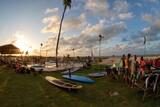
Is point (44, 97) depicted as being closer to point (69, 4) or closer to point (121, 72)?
point (121, 72)

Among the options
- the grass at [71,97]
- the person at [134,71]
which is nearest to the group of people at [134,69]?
the person at [134,71]

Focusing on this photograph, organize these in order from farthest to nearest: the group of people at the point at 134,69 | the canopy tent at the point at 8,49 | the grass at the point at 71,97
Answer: the canopy tent at the point at 8,49 < the group of people at the point at 134,69 < the grass at the point at 71,97

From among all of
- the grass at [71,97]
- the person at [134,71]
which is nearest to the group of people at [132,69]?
the person at [134,71]

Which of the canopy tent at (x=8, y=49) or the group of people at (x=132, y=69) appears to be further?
the canopy tent at (x=8, y=49)

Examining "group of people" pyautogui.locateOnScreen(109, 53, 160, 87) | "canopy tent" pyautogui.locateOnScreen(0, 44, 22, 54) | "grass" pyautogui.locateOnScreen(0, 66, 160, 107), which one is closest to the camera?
"grass" pyautogui.locateOnScreen(0, 66, 160, 107)

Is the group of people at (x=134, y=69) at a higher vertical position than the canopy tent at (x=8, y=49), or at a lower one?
lower

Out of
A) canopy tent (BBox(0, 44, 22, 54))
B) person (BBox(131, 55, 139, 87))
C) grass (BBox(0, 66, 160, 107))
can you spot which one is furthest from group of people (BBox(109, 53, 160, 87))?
canopy tent (BBox(0, 44, 22, 54))

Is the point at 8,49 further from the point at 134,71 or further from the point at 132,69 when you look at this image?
the point at 134,71

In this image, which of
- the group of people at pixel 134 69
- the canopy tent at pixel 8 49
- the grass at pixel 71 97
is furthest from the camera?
the canopy tent at pixel 8 49

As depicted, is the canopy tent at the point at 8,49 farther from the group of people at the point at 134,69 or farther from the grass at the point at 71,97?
the group of people at the point at 134,69

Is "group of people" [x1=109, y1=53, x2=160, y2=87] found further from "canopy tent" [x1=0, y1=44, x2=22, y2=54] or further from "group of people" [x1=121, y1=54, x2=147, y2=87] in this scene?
"canopy tent" [x1=0, y1=44, x2=22, y2=54]

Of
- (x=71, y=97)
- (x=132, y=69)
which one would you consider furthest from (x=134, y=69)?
(x=71, y=97)

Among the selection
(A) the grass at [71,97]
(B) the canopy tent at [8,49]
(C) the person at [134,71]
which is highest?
(B) the canopy tent at [8,49]

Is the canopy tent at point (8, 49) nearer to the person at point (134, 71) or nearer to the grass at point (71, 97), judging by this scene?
the grass at point (71, 97)
